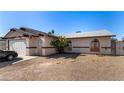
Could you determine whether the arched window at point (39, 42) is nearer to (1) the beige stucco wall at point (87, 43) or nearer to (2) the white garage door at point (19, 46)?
(2) the white garage door at point (19, 46)

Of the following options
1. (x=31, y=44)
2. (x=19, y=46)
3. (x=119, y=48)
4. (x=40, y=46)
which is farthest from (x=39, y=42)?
(x=119, y=48)

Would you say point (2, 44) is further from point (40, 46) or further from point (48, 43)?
point (48, 43)

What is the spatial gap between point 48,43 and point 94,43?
5638 millimetres

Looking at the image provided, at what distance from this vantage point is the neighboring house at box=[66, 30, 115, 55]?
13.1m

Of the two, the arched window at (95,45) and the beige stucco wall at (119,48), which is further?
the arched window at (95,45)

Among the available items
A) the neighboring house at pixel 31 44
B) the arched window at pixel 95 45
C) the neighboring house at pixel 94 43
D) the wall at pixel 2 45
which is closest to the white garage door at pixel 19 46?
the neighboring house at pixel 31 44

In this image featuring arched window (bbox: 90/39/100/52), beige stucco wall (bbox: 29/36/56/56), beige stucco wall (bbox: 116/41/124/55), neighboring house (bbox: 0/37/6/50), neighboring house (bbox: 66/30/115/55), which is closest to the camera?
beige stucco wall (bbox: 29/36/56/56)

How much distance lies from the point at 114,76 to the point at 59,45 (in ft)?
29.6

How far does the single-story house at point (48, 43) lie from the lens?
479 inches

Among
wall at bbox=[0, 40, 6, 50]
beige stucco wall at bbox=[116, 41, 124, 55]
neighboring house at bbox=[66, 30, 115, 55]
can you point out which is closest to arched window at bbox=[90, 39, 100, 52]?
neighboring house at bbox=[66, 30, 115, 55]

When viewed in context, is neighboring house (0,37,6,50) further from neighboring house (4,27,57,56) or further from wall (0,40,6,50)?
neighboring house (4,27,57,56)

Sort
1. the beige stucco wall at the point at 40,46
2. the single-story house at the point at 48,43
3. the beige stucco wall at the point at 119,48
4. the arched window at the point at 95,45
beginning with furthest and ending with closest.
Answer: the arched window at the point at 95,45
the beige stucco wall at the point at 119,48
the single-story house at the point at 48,43
the beige stucco wall at the point at 40,46

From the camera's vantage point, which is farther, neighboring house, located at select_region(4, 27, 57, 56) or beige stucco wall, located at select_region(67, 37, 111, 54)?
beige stucco wall, located at select_region(67, 37, 111, 54)

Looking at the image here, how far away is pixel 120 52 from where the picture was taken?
13.0m
